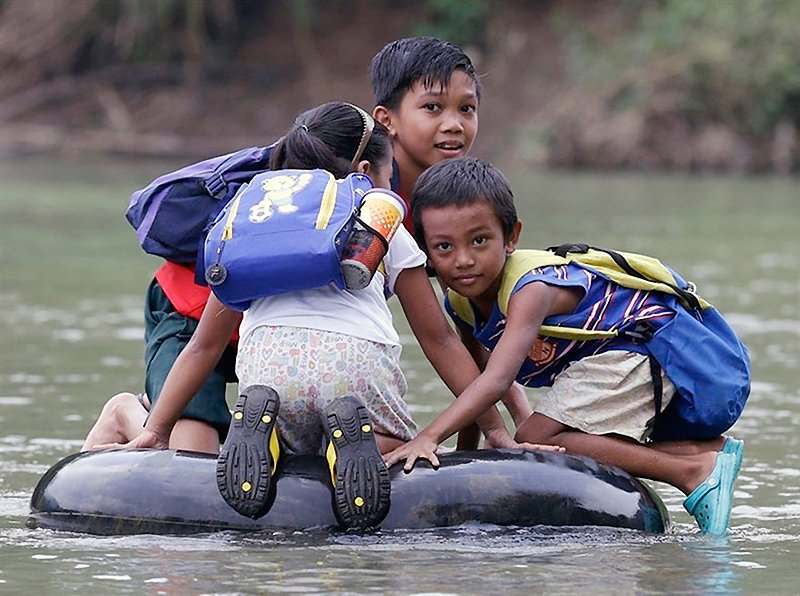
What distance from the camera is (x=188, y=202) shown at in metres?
6.05

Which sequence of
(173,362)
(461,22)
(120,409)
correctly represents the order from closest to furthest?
1. (173,362)
2. (120,409)
3. (461,22)

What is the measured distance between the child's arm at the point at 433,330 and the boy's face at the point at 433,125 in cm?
82

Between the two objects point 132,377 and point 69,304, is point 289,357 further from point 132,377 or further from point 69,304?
point 69,304

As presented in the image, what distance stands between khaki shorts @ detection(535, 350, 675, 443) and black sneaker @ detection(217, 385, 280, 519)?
3.48 feet

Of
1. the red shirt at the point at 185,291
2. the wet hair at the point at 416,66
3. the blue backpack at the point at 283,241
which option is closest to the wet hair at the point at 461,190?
the blue backpack at the point at 283,241

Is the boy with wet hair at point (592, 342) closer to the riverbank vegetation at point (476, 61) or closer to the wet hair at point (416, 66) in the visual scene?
the wet hair at point (416, 66)

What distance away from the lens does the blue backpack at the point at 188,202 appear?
238 inches

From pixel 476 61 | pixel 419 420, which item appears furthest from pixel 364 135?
pixel 476 61

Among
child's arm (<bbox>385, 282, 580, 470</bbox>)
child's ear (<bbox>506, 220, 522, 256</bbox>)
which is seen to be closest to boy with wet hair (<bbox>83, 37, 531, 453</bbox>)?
child's ear (<bbox>506, 220, 522, 256</bbox>)

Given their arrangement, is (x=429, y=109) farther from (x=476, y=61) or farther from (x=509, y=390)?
(x=476, y=61)

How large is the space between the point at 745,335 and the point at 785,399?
199 centimetres

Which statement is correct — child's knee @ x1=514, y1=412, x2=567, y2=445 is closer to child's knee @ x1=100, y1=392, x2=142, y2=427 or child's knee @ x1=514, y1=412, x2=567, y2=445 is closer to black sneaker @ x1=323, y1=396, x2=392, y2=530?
black sneaker @ x1=323, y1=396, x2=392, y2=530

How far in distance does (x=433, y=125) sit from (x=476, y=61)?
3003 centimetres

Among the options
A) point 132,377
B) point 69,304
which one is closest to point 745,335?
point 132,377
